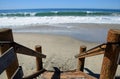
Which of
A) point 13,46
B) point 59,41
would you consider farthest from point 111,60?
point 59,41

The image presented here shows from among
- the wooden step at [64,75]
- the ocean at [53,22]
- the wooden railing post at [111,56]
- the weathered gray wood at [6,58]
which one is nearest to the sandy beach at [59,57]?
the wooden step at [64,75]

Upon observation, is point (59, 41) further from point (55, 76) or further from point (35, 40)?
point (55, 76)

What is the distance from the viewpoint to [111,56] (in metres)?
2.70

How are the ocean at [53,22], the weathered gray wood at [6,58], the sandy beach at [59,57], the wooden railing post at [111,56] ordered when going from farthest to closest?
the ocean at [53,22], the sandy beach at [59,57], the wooden railing post at [111,56], the weathered gray wood at [6,58]

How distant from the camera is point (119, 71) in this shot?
6.56 m

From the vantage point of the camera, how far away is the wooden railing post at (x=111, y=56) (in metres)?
2.54

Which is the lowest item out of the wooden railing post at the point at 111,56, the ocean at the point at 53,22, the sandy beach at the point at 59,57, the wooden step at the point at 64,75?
the ocean at the point at 53,22

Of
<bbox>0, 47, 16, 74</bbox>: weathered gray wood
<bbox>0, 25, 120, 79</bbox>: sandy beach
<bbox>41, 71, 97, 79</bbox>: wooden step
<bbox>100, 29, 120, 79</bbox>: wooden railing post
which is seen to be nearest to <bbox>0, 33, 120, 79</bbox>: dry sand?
<bbox>0, 25, 120, 79</bbox>: sandy beach

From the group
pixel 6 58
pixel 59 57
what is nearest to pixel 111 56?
pixel 6 58

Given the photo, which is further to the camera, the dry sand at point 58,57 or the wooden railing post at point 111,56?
the dry sand at point 58,57

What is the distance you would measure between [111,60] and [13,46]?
1.67 m

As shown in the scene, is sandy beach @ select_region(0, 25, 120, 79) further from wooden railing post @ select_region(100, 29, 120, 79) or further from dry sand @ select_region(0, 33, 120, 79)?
wooden railing post @ select_region(100, 29, 120, 79)

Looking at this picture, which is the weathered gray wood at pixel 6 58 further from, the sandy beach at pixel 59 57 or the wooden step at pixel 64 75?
the sandy beach at pixel 59 57

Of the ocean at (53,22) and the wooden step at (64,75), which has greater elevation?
the wooden step at (64,75)
